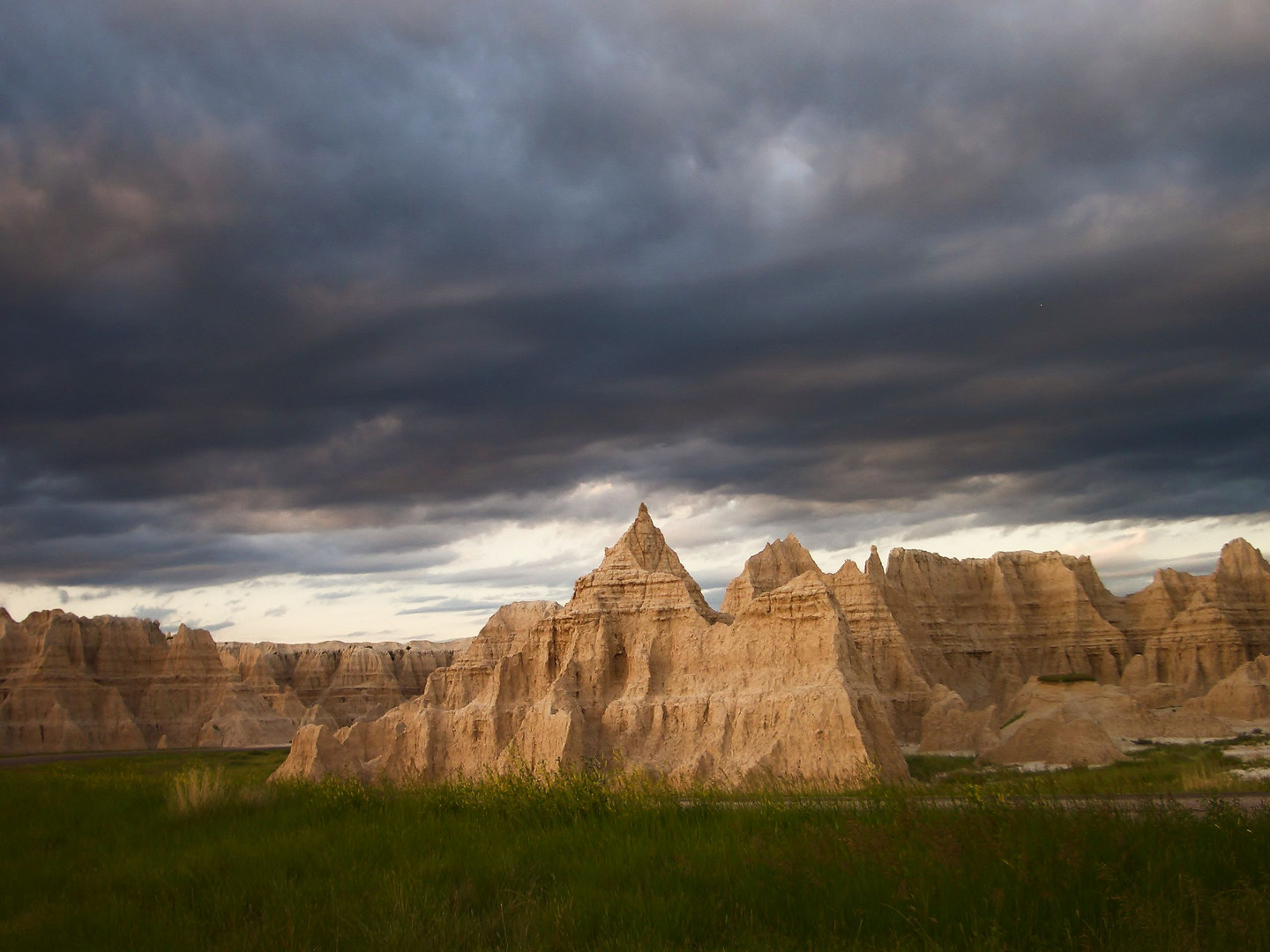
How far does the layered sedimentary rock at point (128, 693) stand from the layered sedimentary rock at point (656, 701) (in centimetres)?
3411

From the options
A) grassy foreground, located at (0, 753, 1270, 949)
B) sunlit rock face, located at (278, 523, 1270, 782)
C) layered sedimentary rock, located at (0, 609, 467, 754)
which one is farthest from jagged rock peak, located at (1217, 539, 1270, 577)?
grassy foreground, located at (0, 753, 1270, 949)

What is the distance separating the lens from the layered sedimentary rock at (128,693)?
10588cm

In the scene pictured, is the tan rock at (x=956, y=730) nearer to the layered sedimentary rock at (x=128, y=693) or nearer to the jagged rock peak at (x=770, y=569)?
the jagged rock peak at (x=770, y=569)

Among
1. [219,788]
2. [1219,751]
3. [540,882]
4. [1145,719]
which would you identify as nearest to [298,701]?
[1145,719]

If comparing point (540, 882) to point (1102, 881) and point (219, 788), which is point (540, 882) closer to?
point (1102, 881)

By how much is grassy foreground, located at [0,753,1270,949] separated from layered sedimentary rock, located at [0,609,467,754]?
3420 inches

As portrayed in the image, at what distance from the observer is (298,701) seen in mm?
132500

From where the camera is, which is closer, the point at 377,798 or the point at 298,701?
the point at 377,798

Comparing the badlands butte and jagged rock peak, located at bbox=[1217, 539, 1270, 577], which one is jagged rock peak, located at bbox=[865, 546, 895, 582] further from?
jagged rock peak, located at bbox=[1217, 539, 1270, 577]

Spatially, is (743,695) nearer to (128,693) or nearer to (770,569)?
(770,569)

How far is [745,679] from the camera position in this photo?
53969mm

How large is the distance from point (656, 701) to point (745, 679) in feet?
19.3

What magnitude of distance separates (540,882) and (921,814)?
4142 mm

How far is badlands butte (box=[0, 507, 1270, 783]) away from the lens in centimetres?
5150
